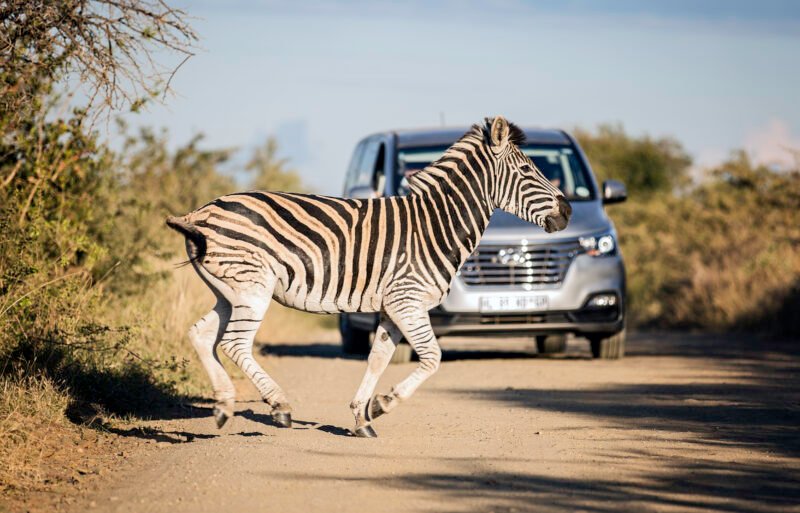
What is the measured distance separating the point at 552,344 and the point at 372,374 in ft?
27.0

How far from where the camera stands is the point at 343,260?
31.7ft

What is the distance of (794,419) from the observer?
32.8 ft

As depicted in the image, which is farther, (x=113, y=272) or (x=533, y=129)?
(x=533, y=129)

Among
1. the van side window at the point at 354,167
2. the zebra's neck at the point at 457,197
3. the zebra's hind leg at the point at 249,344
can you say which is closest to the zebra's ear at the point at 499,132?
the zebra's neck at the point at 457,197

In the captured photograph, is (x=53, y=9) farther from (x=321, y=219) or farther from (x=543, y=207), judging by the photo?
(x=543, y=207)

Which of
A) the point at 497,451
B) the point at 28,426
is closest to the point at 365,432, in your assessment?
the point at 497,451

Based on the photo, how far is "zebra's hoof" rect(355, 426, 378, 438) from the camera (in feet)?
30.6

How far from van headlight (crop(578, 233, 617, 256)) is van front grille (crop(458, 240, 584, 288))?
0.29 meters

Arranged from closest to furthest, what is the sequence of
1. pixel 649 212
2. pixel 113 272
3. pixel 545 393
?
pixel 545 393
pixel 113 272
pixel 649 212

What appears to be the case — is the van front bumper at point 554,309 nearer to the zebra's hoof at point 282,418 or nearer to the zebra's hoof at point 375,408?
the zebra's hoof at point 375,408

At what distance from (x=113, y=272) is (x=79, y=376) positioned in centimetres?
410

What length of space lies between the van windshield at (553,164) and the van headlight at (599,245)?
69 centimetres

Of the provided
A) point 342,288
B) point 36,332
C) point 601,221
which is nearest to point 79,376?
point 36,332

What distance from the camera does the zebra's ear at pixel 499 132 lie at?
1037cm
